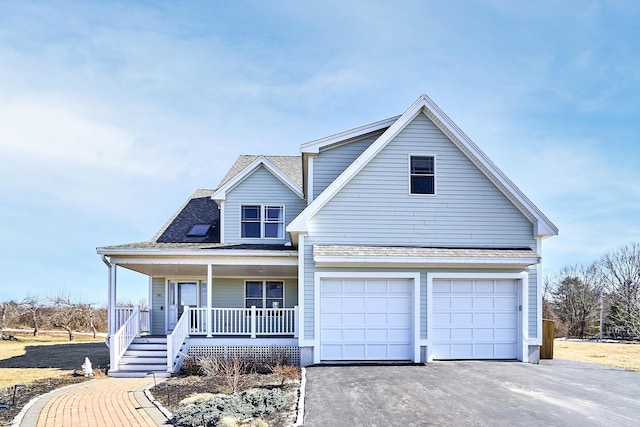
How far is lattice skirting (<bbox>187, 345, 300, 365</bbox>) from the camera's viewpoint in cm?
1559

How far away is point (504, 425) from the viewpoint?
8.64 meters

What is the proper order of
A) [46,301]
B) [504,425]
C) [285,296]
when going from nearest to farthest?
[504,425] < [285,296] < [46,301]

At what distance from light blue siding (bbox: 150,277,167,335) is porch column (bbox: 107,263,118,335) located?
3.76 m

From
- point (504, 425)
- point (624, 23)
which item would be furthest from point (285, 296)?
point (624, 23)

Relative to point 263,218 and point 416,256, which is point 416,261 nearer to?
point 416,256

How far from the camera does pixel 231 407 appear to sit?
946cm

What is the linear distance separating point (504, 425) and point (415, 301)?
6735 millimetres

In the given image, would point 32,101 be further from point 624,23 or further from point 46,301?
point 46,301

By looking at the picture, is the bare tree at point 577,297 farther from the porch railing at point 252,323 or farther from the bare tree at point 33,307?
the bare tree at point 33,307

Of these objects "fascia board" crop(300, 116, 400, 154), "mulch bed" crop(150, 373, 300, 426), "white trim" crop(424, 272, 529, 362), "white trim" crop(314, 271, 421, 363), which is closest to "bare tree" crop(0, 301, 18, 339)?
"mulch bed" crop(150, 373, 300, 426)

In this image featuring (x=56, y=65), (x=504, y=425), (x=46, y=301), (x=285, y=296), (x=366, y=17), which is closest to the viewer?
(x=504, y=425)

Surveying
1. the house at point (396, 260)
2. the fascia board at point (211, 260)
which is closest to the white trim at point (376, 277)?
the house at point (396, 260)

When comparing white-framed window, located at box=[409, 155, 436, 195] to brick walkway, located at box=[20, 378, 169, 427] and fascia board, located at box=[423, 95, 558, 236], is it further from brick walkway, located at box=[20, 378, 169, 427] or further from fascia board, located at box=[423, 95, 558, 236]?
brick walkway, located at box=[20, 378, 169, 427]

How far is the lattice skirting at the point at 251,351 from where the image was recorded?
15586mm
